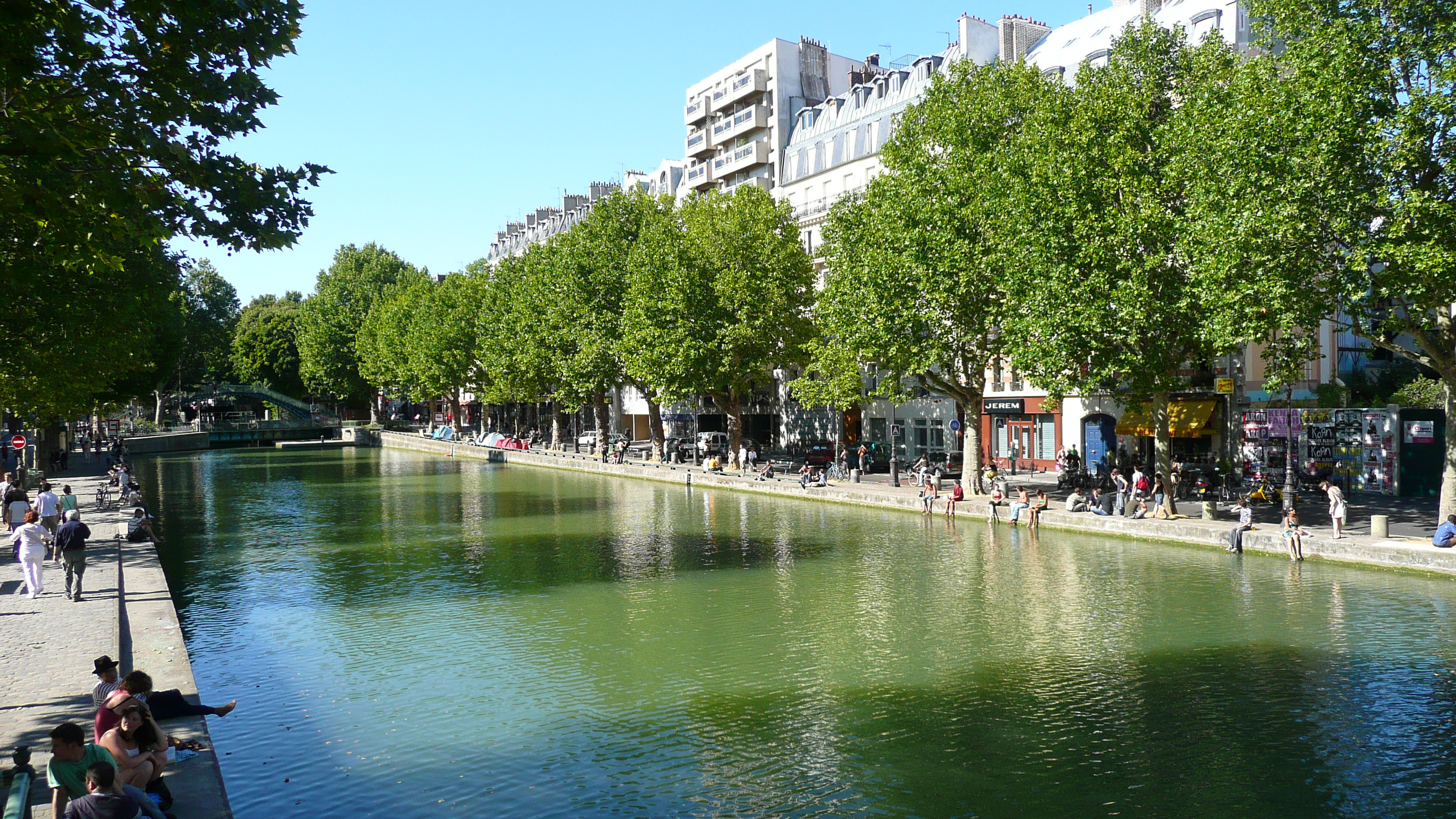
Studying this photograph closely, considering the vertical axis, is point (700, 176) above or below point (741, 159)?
above

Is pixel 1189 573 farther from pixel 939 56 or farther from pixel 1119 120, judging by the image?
pixel 939 56

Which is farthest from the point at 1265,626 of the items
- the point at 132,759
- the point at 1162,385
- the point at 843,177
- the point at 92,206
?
the point at 843,177

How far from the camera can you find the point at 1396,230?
71.2 feet

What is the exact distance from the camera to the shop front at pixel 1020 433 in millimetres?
45906

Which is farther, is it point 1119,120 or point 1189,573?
point 1119,120

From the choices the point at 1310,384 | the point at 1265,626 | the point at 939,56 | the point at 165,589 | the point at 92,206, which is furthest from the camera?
the point at 939,56

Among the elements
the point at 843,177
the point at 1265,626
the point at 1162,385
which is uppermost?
the point at 843,177

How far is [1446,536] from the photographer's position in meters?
22.0

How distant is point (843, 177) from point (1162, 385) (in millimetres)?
32215

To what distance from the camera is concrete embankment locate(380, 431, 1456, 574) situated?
22.0 m

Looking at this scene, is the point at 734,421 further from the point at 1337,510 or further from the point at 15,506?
the point at 15,506


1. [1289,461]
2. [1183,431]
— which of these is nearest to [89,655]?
[1289,461]

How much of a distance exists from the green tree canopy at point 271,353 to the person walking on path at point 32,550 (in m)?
99.2

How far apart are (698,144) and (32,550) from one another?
58.8 m
